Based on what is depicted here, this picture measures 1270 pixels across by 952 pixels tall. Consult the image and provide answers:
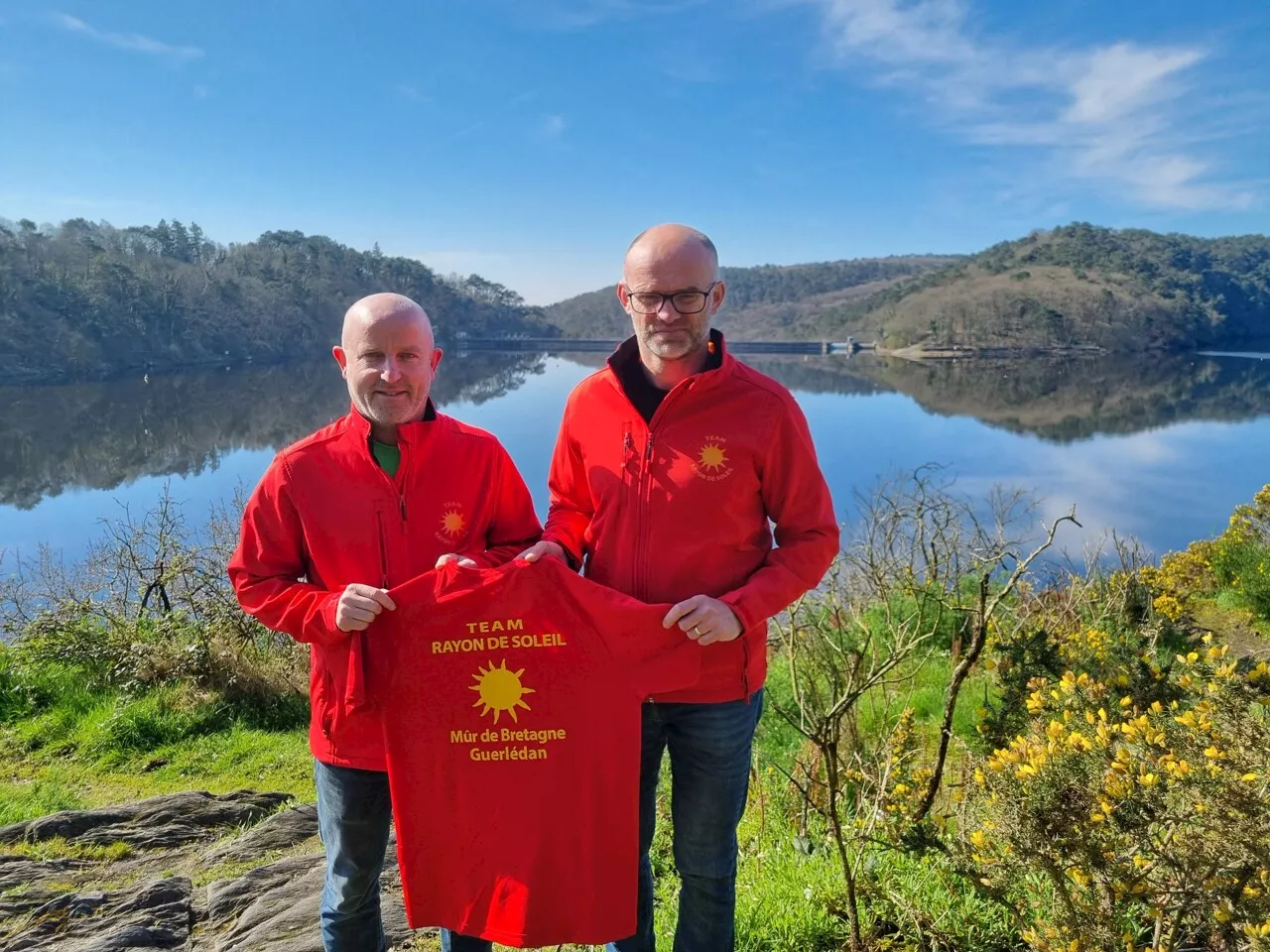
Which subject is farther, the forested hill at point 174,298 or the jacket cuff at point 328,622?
the forested hill at point 174,298

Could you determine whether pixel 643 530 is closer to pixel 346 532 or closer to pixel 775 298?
pixel 346 532

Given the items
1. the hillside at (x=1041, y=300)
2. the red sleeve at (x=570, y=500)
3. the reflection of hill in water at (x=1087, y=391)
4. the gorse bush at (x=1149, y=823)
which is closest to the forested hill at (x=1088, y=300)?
the hillside at (x=1041, y=300)

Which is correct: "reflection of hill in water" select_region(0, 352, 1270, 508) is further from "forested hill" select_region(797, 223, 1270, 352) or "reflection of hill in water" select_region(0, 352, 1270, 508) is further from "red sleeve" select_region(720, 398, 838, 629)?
"red sleeve" select_region(720, 398, 838, 629)

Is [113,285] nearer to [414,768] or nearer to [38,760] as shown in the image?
[38,760]

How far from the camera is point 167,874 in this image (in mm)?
3168

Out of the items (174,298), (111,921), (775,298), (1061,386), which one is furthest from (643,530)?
(775,298)

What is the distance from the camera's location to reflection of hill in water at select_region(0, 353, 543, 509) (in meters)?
27.6

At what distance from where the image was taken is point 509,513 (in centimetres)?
224

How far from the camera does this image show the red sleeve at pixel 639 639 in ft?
6.17

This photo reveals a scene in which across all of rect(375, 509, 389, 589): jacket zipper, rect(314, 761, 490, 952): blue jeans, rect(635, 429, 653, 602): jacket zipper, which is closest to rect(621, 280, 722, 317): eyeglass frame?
rect(635, 429, 653, 602): jacket zipper

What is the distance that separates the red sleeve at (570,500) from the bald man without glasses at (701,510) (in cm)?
8

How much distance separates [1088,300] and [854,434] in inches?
2317

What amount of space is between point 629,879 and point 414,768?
60 centimetres

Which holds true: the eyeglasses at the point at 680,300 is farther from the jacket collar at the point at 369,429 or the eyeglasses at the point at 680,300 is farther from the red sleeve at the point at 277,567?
the red sleeve at the point at 277,567
